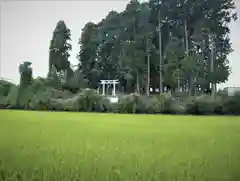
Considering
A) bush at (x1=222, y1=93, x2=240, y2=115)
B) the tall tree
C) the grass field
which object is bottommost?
the grass field

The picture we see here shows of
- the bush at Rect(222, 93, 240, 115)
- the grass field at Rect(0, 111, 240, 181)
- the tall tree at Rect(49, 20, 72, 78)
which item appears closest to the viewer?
the grass field at Rect(0, 111, 240, 181)

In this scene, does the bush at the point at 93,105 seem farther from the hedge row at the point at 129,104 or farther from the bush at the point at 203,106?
the bush at the point at 203,106

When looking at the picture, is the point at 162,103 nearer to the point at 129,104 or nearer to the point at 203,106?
the point at 129,104

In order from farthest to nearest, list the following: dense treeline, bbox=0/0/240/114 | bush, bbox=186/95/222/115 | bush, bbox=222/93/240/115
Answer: bush, bbox=186/95/222/115 < bush, bbox=222/93/240/115 < dense treeline, bbox=0/0/240/114

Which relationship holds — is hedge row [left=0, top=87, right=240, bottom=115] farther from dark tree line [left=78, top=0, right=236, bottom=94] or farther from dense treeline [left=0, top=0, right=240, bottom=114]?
dark tree line [left=78, top=0, right=236, bottom=94]

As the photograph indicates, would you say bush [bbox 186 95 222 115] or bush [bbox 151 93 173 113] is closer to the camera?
bush [bbox 186 95 222 115]

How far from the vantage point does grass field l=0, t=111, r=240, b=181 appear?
7.02 feet

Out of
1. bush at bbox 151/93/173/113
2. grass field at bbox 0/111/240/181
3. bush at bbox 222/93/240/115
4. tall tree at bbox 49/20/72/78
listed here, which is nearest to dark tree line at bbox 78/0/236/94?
tall tree at bbox 49/20/72/78

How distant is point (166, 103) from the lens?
9.24 meters

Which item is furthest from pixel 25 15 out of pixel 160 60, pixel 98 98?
pixel 98 98

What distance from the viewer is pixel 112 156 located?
2.45 meters

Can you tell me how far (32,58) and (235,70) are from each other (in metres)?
2.05

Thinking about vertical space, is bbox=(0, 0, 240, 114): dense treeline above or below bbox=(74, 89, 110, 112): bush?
above

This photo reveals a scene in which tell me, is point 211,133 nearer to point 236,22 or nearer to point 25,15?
point 236,22
